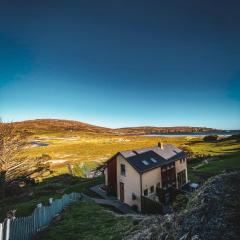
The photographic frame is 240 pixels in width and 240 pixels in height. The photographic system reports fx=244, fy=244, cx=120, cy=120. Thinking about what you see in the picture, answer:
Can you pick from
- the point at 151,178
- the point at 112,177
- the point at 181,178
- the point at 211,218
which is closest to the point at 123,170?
the point at 112,177

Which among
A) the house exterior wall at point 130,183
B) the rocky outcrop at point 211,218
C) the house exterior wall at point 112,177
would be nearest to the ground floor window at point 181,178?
the house exterior wall at point 130,183

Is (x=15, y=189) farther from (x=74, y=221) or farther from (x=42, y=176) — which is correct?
(x=74, y=221)

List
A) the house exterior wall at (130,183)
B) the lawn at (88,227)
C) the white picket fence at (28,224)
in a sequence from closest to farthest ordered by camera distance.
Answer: the white picket fence at (28,224), the lawn at (88,227), the house exterior wall at (130,183)

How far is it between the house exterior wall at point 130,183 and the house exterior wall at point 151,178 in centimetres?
116

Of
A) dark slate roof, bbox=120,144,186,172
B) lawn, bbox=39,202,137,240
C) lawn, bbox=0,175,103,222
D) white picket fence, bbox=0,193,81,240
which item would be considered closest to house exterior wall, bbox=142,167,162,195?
dark slate roof, bbox=120,144,186,172

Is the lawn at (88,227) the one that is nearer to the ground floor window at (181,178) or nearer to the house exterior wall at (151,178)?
the house exterior wall at (151,178)

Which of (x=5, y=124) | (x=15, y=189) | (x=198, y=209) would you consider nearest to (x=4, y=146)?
(x=5, y=124)

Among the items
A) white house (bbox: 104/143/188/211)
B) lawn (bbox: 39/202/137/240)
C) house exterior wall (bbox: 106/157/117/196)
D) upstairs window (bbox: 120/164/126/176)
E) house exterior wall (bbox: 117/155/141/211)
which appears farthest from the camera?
house exterior wall (bbox: 106/157/117/196)

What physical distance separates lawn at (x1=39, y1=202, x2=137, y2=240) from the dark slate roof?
17653 millimetres

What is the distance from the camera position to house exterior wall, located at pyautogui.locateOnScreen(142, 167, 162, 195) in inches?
1608

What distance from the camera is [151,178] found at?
140 ft

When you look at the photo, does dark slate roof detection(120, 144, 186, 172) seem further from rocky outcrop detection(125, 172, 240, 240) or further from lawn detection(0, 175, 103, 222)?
rocky outcrop detection(125, 172, 240, 240)

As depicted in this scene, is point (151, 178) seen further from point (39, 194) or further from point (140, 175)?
point (39, 194)

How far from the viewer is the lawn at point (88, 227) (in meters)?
17.1
